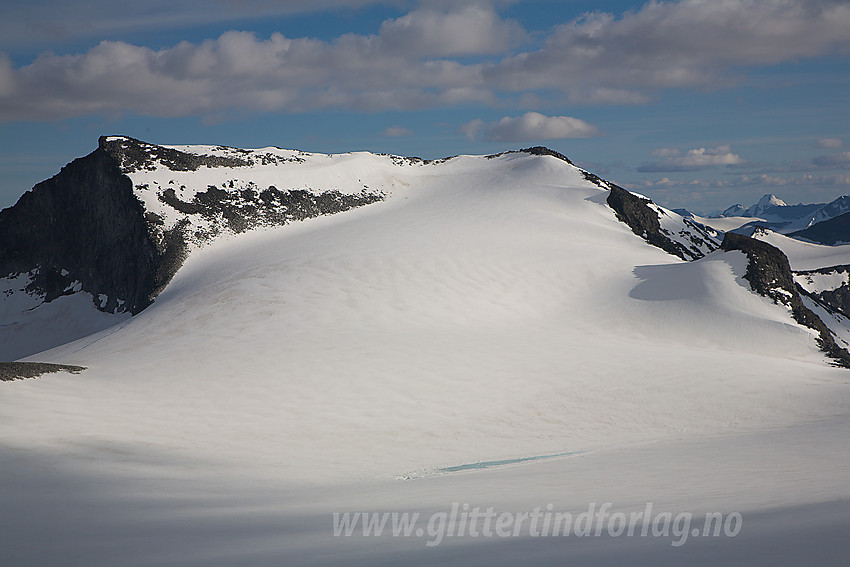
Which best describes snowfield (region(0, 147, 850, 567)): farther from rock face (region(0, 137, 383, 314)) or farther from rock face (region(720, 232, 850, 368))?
rock face (region(0, 137, 383, 314))

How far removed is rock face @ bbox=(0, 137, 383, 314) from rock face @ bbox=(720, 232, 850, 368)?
22285 millimetres

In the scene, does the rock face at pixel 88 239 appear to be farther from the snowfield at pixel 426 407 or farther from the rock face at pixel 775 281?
the rock face at pixel 775 281

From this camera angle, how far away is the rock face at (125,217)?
3409 cm

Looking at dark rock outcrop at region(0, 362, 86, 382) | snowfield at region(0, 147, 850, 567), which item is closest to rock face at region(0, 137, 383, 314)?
snowfield at region(0, 147, 850, 567)

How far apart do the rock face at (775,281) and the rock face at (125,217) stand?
877 inches

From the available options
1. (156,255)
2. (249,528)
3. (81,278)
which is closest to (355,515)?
(249,528)

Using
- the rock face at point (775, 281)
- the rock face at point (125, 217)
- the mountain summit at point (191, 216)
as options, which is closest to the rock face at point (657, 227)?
the mountain summit at point (191, 216)

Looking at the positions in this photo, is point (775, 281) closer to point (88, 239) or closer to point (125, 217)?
point (125, 217)

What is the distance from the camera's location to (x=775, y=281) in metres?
27.8

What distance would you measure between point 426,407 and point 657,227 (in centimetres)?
2985

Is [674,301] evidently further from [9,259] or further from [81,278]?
[9,259]

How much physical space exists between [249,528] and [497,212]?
1255 inches

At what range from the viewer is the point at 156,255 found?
33.0 meters

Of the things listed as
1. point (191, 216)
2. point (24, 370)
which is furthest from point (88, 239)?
point (24, 370)
